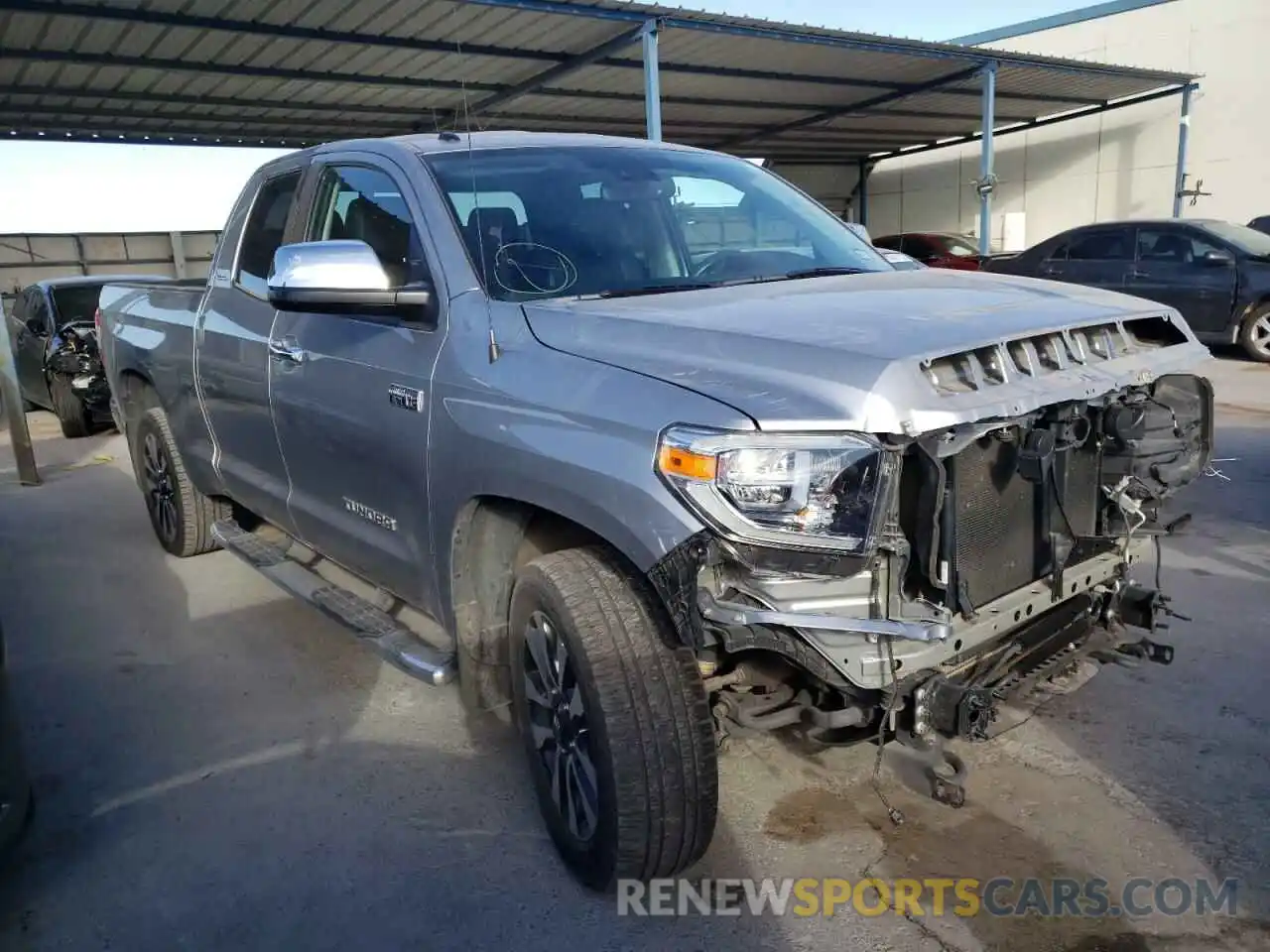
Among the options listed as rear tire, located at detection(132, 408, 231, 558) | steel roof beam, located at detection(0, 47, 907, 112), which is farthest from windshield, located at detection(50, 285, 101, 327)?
rear tire, located at detection(132, 408, 231, 558)

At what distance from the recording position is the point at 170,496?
5598mm

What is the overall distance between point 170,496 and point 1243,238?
39.2 ft

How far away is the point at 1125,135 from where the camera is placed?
2123 cm

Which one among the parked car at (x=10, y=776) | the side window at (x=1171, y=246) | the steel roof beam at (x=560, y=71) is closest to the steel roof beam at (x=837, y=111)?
the side window at (x=1171, y=246)

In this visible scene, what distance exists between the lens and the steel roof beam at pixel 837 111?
1722 centimetres

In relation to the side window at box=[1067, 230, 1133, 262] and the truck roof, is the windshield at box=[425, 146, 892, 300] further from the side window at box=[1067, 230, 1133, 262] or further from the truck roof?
the side window at box=[1067, 230, 1133, 262]

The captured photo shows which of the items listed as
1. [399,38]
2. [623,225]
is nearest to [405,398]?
[623,225]

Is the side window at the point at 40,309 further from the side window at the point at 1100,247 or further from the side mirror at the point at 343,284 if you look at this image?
the side window at the point at 1100,247

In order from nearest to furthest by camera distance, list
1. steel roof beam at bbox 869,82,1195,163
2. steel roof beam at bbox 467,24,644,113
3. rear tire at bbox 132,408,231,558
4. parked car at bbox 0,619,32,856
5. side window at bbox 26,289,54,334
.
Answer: parked car at bbox 0,619,32,856 < rear tire at bbox 132,408,231,558 < side window at bbox 26,289,54,334 < steel roof beam at bbox 467,24,644,113 < steel roof beam at bbox 869,82,1195,163

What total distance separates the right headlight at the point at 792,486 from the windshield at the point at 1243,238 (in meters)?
11.5

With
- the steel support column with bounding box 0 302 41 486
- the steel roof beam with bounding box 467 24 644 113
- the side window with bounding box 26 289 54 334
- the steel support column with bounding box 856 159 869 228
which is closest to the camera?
the steel support column with bounding box 0 302 41 486

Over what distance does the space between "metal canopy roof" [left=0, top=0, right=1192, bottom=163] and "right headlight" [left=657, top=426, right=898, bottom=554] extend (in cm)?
671

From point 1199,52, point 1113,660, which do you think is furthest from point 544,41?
point 1199,52

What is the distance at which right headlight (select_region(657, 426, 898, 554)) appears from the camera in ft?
6.92
